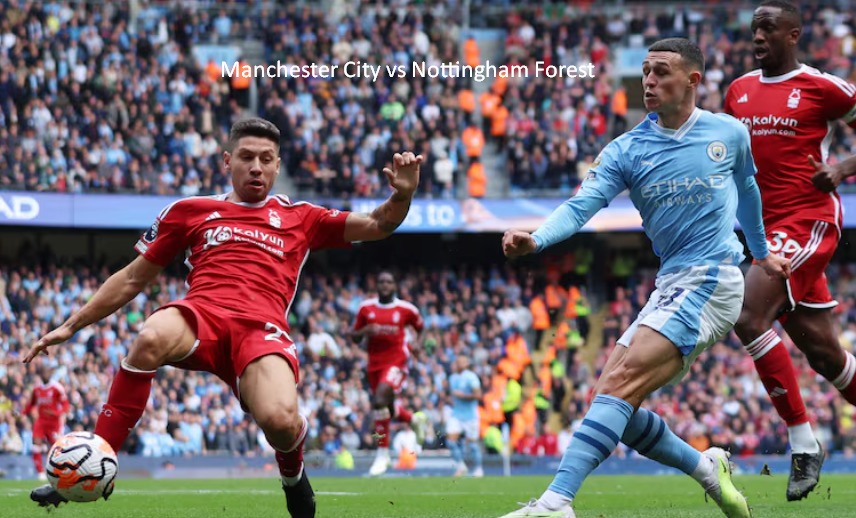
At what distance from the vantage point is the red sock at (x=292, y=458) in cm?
642

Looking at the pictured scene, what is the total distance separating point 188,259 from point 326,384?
15297mm

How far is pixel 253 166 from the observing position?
22.3 feet

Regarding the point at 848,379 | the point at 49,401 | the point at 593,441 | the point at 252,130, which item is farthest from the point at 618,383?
the point at 49,401

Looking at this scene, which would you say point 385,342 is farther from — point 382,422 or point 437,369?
point 437,369

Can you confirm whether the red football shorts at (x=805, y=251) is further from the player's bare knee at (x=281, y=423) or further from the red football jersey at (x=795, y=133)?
the player's bare knee at (x=281, y=423)

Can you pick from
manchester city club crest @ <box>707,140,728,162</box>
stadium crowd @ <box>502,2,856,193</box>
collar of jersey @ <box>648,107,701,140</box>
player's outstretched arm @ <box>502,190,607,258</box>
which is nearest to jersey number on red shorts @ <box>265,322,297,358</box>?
player's outstretched arm @ <box>502,190,607,258</box>

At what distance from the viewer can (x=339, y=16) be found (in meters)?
27.7

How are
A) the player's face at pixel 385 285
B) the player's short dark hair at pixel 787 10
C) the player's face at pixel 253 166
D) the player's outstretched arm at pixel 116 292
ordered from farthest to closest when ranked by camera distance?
the player's face at pixel 385 285 → the player's short dark hair at pixel 787 10 → the player's face at pixel 253 166 → the player's outstretched arm at pixel 116 292

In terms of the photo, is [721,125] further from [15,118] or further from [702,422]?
[15,118]

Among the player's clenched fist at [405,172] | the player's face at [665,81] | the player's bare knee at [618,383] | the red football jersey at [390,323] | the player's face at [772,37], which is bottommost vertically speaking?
the red football jersey at [390,323]

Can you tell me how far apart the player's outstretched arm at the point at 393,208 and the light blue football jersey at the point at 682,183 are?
945 mm

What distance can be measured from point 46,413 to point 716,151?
13472 mm

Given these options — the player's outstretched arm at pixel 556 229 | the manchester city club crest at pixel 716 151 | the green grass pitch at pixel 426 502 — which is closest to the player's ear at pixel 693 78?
the manchester city club crest at pixel 716 151

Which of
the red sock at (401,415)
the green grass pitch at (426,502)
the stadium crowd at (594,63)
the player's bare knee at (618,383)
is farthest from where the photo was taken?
the stadium crowd at (594,63)
